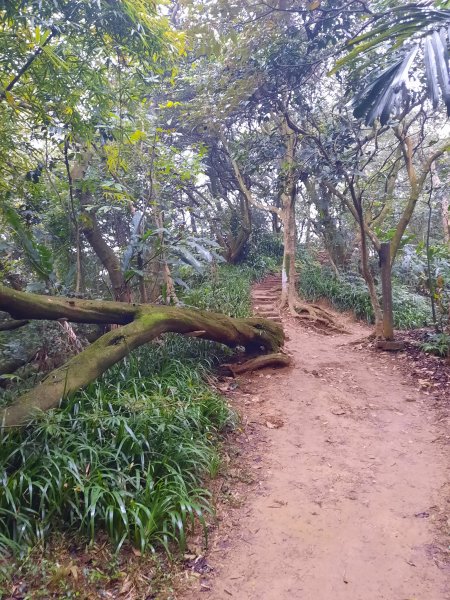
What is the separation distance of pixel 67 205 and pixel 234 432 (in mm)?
5158

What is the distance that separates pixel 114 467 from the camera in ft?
10.7

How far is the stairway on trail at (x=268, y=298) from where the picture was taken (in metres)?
10.7

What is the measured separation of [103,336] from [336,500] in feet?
9.14

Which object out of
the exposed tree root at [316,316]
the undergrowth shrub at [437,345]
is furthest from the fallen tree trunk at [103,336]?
the exposed tree root at [316,316]

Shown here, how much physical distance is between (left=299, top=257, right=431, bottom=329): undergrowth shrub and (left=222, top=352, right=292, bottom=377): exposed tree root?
392 centimetres

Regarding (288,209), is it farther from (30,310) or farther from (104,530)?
(104,530)

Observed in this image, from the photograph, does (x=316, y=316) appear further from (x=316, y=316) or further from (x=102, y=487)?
(x=102, y=487)

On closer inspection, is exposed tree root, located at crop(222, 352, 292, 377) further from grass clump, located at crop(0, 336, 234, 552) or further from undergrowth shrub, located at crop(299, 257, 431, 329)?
undergrowth shrub, located at crop(299, 257, 431, 329)

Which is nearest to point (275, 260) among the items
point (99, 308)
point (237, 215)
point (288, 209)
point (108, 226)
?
point (237, 215)

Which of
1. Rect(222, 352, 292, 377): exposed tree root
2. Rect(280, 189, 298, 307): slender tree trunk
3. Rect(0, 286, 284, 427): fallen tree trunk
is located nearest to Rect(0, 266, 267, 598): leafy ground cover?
Rect(0, 286, 284, 427): fallen tree trunk

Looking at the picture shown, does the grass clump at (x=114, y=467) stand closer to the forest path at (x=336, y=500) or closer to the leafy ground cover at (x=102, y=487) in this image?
the leafy ground cover at (x=102, y=487)

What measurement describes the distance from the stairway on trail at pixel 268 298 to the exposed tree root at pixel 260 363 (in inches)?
131

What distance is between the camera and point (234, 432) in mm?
4391

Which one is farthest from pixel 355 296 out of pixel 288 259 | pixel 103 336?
pixel 103 336
